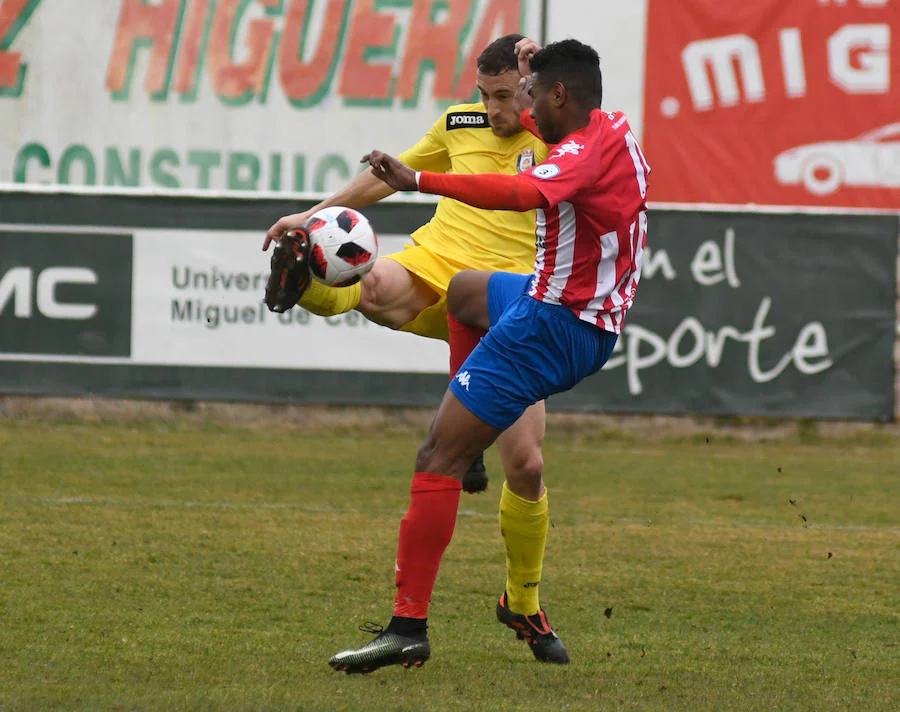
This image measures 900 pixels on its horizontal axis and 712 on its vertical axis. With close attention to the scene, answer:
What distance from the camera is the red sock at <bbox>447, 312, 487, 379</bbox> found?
5.62m

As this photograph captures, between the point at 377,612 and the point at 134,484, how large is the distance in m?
3.57

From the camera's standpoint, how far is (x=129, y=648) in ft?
15.9

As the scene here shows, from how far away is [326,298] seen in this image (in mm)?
5316

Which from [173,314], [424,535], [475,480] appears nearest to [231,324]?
[173,314]

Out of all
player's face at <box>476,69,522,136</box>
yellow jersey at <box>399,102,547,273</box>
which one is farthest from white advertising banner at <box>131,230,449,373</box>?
player's face at <box>476,69,522,136</box>

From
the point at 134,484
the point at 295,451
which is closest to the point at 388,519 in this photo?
the point at 134,484

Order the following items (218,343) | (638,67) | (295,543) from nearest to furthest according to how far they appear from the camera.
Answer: (295,543) < (218,343) < (638,67)

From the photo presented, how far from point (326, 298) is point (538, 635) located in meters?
1.39

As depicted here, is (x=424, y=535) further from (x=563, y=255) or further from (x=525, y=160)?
(x=525, y=160)

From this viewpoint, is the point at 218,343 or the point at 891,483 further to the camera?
the point at 218,343

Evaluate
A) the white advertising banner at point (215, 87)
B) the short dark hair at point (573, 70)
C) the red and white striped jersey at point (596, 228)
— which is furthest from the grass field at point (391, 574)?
the white advertising banner at point (215, 87)

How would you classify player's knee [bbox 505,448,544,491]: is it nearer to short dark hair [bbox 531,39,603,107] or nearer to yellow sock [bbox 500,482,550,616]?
yellow sock [bbox 500,482,550,616]

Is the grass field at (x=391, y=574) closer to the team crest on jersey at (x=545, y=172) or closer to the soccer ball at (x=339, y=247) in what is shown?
the soccer ball at (x=339, y=247)

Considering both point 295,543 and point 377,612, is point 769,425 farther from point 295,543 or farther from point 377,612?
point 377,612
